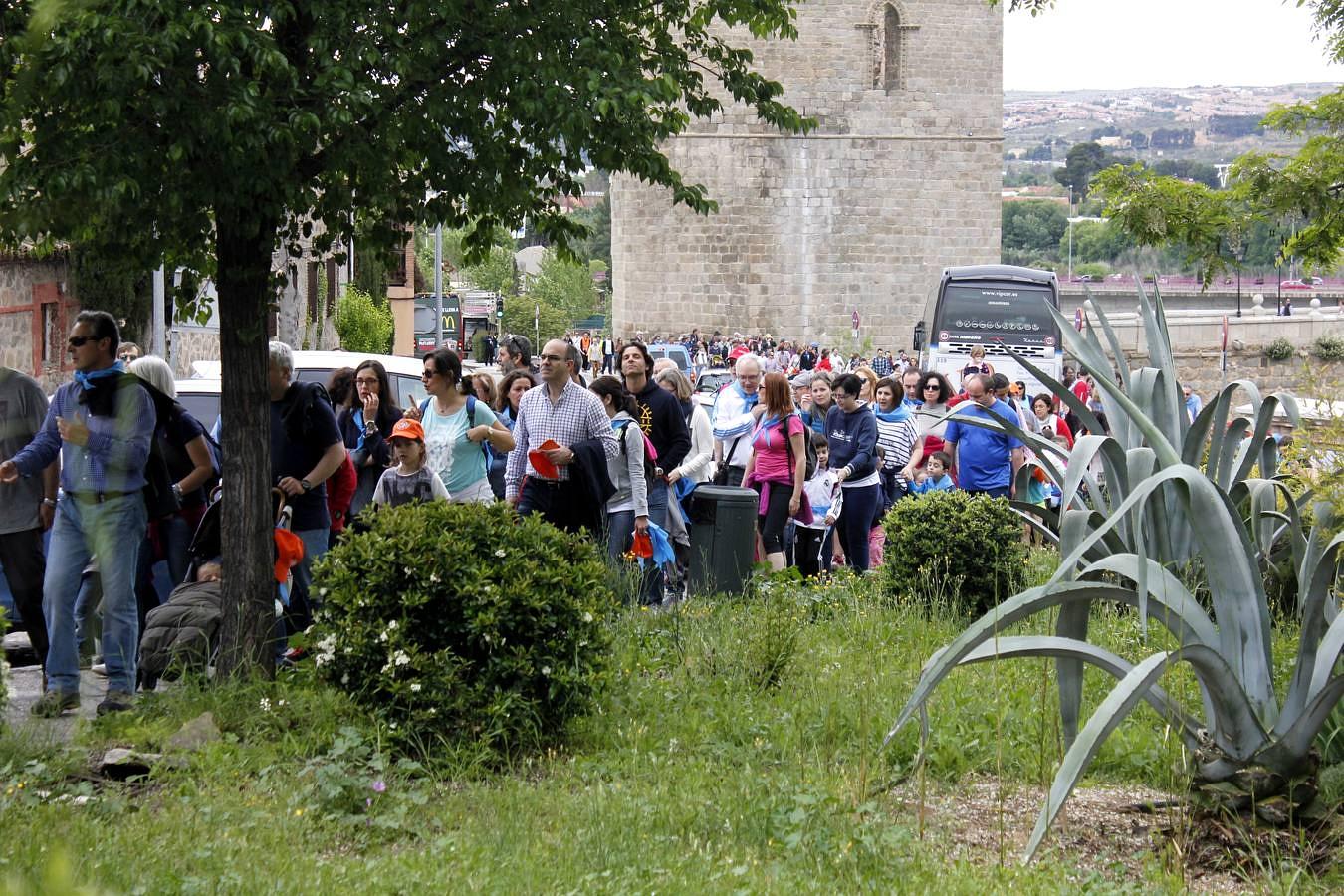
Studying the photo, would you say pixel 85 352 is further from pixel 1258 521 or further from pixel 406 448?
pixel 1258 521

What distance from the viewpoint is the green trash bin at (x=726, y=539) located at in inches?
367

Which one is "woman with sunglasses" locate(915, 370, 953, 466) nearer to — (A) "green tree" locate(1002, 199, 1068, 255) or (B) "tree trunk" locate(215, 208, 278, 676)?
(B) "tree trunk" locate(215, 208, 278, 676)

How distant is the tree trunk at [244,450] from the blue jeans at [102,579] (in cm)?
45

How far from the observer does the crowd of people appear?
21.3 feet

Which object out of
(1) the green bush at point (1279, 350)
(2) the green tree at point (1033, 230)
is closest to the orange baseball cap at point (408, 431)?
(1) the green bush at point (1279, 350)

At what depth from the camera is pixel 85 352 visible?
6.48 meters

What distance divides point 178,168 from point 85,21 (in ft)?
2.84

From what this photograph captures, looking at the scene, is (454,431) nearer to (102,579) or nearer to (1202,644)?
(102,579)

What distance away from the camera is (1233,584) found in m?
4.47

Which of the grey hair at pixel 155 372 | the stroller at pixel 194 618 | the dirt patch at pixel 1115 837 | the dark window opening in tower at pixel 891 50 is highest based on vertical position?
the dark window opening in tower at pixel 891 50

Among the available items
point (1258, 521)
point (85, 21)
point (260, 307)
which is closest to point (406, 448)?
point (260, 307)

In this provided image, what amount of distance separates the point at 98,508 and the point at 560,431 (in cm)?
258

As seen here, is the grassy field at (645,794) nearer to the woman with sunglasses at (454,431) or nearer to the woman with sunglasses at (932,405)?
the woman with sunglasses at (454,431)

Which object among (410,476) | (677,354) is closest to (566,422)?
(410,476)
